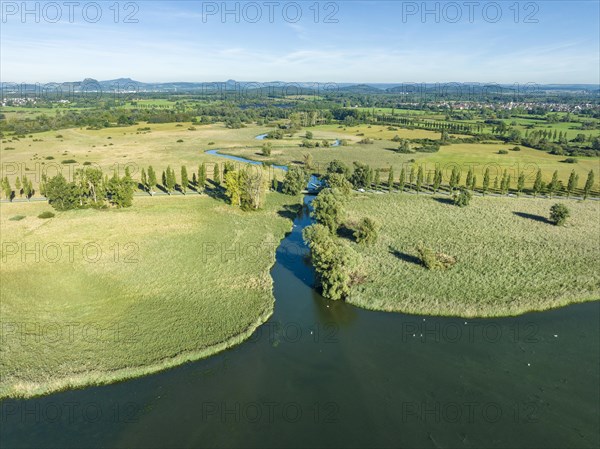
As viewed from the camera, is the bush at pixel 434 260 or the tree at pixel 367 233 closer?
the bush at pixel 434 260

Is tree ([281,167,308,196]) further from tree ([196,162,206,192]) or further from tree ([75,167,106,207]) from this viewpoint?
tree ([75,167,106,207])

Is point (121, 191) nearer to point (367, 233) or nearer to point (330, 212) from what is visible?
point (330, 212)

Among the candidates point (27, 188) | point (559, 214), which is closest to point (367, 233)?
point (559, 214)

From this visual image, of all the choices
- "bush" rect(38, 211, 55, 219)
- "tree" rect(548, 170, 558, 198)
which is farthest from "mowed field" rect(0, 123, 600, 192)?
"bush" rect(38, 211, 55, 219)

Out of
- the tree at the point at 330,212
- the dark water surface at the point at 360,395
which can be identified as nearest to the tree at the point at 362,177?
the tree at the point at 330,212

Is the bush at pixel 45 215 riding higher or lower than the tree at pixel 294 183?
lower

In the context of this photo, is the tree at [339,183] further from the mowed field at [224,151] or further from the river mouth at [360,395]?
the river mouth at [360,395]

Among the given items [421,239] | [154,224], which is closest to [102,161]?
[154,224]
